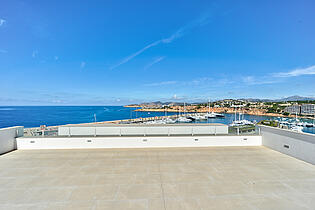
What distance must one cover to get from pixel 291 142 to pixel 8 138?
Answer: 32.0 ft

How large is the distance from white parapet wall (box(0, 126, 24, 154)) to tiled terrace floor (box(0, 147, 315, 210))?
1.67ft

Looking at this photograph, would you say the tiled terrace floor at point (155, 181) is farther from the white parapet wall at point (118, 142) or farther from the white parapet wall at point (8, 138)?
the white parapet wall at point (118, 142)

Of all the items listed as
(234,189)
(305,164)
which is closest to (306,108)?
(305,164)

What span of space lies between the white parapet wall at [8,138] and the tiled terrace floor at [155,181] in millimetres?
509

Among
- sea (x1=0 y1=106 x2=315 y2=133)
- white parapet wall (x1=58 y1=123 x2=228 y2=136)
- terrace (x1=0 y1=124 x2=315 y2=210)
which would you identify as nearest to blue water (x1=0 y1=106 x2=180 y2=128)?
sea (x1=0 y1=106 x2=315 y2=133)

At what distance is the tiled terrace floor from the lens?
2541 millimetres

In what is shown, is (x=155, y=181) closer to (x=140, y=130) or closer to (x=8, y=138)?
(x=140, y=130)

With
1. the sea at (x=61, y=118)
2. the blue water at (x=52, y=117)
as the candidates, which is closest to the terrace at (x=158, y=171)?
the sea at (x=61, y=118)

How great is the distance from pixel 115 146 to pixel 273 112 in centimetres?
7487

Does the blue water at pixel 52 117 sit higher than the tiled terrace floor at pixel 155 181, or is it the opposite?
the tiled terrace floor at pixel 155 181

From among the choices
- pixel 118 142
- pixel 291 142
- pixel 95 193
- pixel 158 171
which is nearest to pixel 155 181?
pixel 158 171

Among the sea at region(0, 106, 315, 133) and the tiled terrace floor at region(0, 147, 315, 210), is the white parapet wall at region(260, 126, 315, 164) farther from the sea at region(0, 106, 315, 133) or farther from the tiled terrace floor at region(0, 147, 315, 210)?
the sea at region(0, 106, 315, 133)

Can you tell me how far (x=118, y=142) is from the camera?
19.0 feet

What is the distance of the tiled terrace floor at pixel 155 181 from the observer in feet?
8.34
